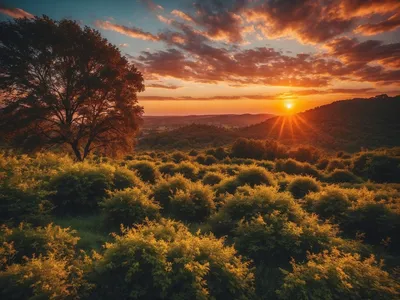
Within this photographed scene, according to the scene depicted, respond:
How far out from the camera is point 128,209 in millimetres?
9047

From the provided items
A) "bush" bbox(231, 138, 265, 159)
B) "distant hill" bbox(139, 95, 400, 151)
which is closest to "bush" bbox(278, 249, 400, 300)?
"bush" bbox(231, 138, 265, 159)

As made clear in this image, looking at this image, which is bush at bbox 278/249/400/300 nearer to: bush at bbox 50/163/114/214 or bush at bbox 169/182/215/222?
bush at bbox 169/182/215/222

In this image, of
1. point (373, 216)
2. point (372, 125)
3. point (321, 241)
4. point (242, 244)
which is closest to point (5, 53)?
point (242, 244)

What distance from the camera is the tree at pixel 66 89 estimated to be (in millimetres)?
17922

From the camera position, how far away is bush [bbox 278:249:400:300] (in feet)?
16.6

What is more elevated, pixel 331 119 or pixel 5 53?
pixel 5 53

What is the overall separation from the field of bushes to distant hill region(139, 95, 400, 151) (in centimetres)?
5906

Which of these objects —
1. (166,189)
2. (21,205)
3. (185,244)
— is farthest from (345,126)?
(21,205)

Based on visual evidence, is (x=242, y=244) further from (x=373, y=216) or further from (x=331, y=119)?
(x=331, y=119)

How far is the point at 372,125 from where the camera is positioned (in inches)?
3255

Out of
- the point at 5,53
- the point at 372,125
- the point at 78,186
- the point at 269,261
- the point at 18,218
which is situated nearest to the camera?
the point at 269,261

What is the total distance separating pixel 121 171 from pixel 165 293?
8.38 m

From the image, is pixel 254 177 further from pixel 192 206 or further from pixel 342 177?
pixel 342 177

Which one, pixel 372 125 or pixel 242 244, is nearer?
pixel 242 244
